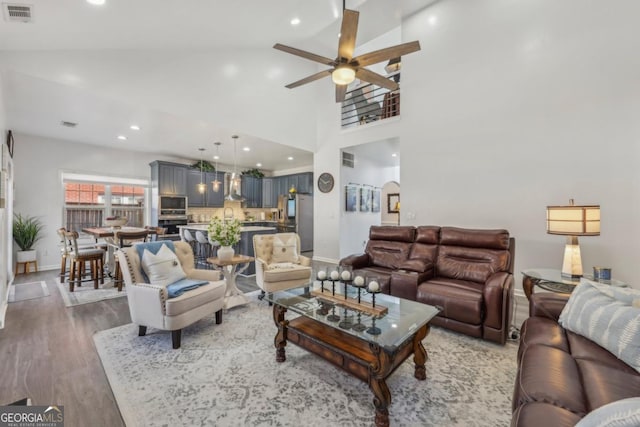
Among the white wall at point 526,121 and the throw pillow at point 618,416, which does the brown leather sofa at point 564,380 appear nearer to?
the throw pillow at point 618,416

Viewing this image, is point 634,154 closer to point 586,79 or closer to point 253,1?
point 586,79

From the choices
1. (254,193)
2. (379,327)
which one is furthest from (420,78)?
(254,193)

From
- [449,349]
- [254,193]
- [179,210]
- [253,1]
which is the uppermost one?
[253,1]

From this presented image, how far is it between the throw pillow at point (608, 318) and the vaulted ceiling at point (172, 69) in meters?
4.66

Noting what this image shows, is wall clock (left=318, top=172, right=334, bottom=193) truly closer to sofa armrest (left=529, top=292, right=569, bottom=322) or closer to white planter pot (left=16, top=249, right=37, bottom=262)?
sofa armrest (left=529, top=292, right=569, bottom=322)

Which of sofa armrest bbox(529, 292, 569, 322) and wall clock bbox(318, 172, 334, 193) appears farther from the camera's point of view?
wall clock bbox(318, 172, 334, 193)

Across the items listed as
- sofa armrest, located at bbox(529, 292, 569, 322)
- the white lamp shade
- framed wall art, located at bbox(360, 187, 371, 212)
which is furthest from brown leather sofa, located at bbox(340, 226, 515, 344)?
framed wall art, located at bbox(360, 187, 371, 212)

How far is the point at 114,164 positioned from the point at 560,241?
351 inches

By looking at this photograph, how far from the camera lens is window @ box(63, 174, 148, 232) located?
600cm

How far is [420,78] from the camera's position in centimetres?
477

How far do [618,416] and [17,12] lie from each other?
15.0 feet

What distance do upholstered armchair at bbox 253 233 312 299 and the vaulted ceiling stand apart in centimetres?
248

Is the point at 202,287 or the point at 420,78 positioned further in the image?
the point at 420,78

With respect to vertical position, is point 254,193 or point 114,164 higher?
point 114,164
